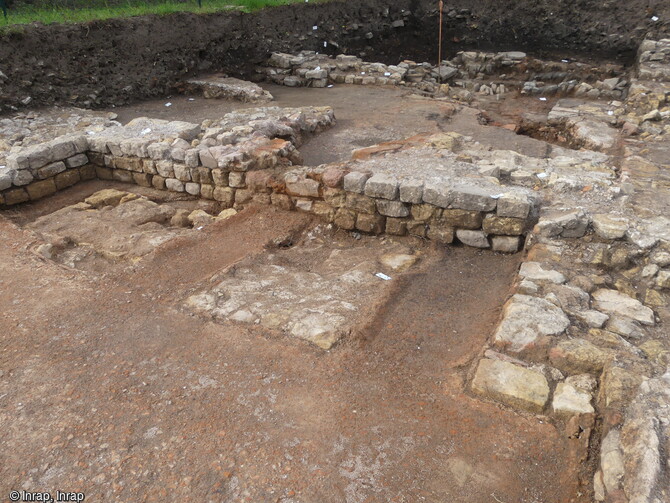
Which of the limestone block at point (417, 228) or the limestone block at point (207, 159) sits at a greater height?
the limestone block at point (207, 159)

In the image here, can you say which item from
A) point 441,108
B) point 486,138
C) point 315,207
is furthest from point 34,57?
point 486,138

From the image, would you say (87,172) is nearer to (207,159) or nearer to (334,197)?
(207,159)

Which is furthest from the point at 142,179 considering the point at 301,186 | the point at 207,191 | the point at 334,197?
the point at 334,197

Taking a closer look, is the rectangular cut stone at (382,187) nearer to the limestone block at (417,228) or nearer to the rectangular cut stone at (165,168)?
the limestone block at (417,228)

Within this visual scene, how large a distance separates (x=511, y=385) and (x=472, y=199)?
210 centimetres

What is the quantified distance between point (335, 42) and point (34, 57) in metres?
7.21

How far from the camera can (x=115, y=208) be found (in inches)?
237

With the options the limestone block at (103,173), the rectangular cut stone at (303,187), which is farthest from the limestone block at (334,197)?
the limestone block at (103,173)

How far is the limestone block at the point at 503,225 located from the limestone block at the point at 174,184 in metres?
3.81

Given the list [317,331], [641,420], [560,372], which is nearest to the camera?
[641,420]

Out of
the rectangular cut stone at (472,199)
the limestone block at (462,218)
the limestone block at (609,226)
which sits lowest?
the limestone block at (462,218)

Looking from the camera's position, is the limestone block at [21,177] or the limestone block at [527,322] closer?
the limestone block at [527,322]

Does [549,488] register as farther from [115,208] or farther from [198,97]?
[198,97]

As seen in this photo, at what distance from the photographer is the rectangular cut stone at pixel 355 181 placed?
5.11 m
